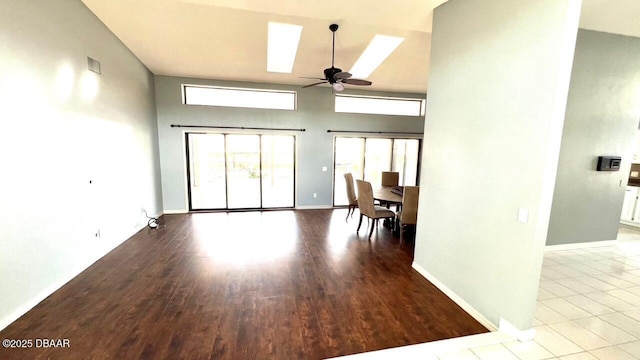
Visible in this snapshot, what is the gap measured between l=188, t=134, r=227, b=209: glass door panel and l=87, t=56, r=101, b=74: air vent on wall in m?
2.60

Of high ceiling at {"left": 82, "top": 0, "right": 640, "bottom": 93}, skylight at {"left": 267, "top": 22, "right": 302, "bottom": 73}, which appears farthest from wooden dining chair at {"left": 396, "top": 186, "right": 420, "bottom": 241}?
skylight at {"left": 267, "top": 22, "right": 302, "bottom": 73}

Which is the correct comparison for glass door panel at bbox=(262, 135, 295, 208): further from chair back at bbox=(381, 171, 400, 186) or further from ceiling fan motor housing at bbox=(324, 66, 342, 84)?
ceiling fan motor housing at bbox=(324, 66, 342, 84)

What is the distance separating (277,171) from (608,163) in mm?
6158

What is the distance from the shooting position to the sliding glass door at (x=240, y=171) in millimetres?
6098

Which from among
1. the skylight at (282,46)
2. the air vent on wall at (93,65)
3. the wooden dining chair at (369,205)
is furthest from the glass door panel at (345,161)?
the air vent on wall at (93,65)

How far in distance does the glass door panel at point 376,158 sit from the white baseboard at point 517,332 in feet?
16.2

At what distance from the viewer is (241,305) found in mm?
2479

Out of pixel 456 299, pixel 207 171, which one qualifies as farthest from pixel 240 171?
pixel 456 299

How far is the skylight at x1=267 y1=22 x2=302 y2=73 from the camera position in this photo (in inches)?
153

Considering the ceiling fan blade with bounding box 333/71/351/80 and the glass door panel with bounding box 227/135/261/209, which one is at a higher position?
the ceiling fan blade with bounding box 333/71/351/80

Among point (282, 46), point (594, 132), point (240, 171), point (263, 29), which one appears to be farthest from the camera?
point (240, 171)

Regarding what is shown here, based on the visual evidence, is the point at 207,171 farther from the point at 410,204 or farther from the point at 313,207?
the point at 410,204

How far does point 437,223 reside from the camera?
2910 millimetres

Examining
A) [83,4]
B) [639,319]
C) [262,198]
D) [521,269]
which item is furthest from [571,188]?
[83,4]
